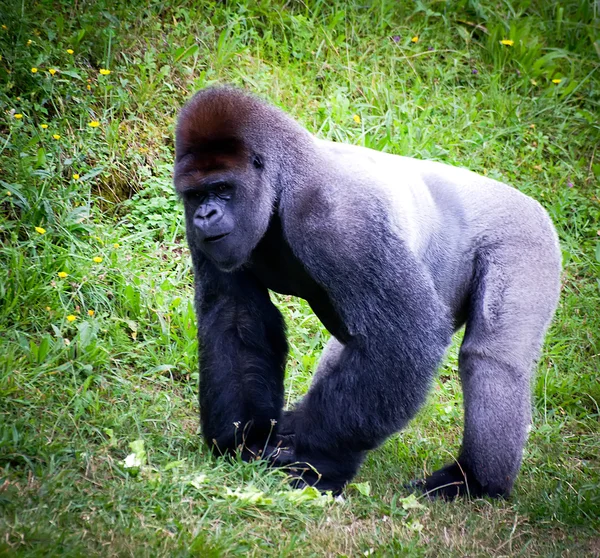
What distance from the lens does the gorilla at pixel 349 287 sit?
3795 mm

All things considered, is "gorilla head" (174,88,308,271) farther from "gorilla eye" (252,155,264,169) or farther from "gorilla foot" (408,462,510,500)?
"gorilla foot" (408,462,510,500)

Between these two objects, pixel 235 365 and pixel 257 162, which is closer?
pixel 257 162

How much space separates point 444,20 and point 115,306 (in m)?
4.50

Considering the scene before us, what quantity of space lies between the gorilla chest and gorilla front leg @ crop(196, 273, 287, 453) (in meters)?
0.09

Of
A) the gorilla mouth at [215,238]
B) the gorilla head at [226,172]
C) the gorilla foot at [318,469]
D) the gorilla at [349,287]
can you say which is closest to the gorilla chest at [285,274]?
the gorilla at [349,287]

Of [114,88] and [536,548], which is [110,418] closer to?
[536,548]

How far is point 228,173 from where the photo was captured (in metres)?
3.77

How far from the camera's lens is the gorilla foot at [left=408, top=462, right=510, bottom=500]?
4.07m

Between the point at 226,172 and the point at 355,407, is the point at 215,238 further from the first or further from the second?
the point at 355,407

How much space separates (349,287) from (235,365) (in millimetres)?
753

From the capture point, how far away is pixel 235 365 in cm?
413

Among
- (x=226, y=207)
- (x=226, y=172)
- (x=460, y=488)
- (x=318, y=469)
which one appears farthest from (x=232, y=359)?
(x=460, y=488)

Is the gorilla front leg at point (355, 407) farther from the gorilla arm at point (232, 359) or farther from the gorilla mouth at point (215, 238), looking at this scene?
the gorilla mouth at point (215, 238)

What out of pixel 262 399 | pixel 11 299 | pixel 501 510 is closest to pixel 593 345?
pixel 501 510
